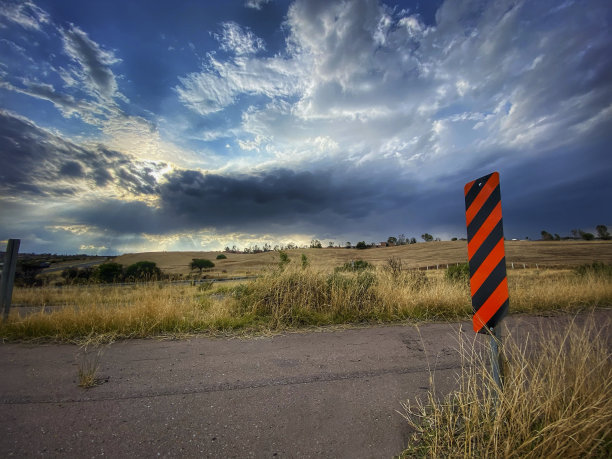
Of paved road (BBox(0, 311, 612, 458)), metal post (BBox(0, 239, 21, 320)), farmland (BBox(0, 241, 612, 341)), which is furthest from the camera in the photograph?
metal post (BBox(0, 239, 21, 320))

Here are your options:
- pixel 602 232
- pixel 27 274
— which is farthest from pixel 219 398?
pixel 602 232

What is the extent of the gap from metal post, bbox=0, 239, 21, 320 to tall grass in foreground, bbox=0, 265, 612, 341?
29 centimetres

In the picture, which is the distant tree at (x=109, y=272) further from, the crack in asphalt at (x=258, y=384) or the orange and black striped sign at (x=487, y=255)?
the orange and black striped sign at (x=487, y=255)

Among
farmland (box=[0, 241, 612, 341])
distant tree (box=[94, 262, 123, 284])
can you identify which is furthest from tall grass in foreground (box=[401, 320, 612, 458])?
distant tree (box=[94, 262, 123, 284])

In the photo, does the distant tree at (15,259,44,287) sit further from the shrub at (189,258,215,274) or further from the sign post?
the sign post

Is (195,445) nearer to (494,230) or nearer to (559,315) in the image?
(494,230)

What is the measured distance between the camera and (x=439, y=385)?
11.3 ft

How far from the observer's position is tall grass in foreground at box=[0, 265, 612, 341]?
19.1ft

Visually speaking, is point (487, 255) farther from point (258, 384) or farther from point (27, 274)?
point (27, 274)

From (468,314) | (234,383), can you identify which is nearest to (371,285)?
(468,314)

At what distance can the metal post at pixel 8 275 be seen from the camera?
6.60 m

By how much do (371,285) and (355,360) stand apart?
406cm

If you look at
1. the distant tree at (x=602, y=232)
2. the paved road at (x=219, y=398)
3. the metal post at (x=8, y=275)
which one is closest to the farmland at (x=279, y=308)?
the metal post at (x=8, y=275)

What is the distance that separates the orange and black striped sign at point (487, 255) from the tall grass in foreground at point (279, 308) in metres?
4.17
